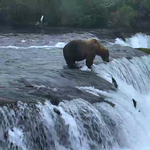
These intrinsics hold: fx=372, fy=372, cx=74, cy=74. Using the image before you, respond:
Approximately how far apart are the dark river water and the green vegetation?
15863 mm

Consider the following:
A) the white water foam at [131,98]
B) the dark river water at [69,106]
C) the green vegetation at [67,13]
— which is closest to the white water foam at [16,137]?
the dark river water at [69,106]

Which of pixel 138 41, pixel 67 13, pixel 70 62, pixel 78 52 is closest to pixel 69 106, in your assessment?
pixel 70 62

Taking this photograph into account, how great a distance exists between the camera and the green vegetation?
2866 centimetres

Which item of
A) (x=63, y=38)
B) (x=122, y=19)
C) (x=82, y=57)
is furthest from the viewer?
(x=122, y=19)

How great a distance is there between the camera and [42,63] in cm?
1213

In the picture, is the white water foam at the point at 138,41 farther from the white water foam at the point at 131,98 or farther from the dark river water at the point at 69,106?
the dark river water at the point at 69,106

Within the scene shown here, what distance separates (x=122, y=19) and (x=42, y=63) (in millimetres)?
17605

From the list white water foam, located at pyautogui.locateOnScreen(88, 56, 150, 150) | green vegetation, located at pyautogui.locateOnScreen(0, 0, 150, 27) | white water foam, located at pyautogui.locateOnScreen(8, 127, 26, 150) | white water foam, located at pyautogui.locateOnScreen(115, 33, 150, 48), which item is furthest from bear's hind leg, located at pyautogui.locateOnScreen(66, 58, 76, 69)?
green vegetation, located at pyautogui.locateOnScreen(0, 0, 150, 27)

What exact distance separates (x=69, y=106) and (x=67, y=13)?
22317mm

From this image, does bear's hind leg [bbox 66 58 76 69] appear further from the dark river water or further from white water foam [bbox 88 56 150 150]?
white water foam [bbox 88 56 150 150]

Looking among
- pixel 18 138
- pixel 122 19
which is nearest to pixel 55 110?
pixel 18 138

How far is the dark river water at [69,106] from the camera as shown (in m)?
6.85

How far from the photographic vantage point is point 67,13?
29422 millimetres

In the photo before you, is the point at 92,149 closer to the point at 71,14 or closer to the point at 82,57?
the point at 82,57
